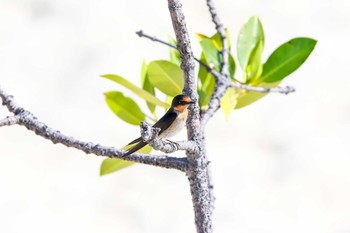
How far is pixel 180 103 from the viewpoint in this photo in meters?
0.77

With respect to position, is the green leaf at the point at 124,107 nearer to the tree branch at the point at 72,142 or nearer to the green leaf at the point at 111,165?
the green leaf at the point at 111,165

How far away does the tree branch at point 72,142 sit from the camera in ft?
2.68

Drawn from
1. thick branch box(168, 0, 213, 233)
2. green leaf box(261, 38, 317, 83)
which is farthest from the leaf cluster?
thick branch box(168, 0, 213, 233)

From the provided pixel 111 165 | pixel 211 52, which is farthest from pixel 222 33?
pixel 111 165

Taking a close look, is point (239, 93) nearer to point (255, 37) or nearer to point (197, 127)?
point (255, 37)

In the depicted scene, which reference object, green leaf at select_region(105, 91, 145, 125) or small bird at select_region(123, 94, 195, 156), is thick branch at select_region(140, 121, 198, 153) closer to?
small bird at select_region(123, 94, 195, 156)

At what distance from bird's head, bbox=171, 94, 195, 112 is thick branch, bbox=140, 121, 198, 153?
0.12 feet

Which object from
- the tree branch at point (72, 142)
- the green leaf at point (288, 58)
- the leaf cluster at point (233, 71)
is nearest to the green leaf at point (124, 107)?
the leaf cluster at point (233, 71)

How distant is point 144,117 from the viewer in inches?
47.9

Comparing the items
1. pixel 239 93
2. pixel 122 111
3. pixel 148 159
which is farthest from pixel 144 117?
pixel 148 159

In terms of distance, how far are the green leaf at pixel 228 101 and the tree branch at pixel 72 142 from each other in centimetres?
21

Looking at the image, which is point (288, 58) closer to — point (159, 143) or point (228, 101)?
point (228, 101)

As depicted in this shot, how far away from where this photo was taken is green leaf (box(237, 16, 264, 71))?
1270mm

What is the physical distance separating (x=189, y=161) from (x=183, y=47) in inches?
5.4
